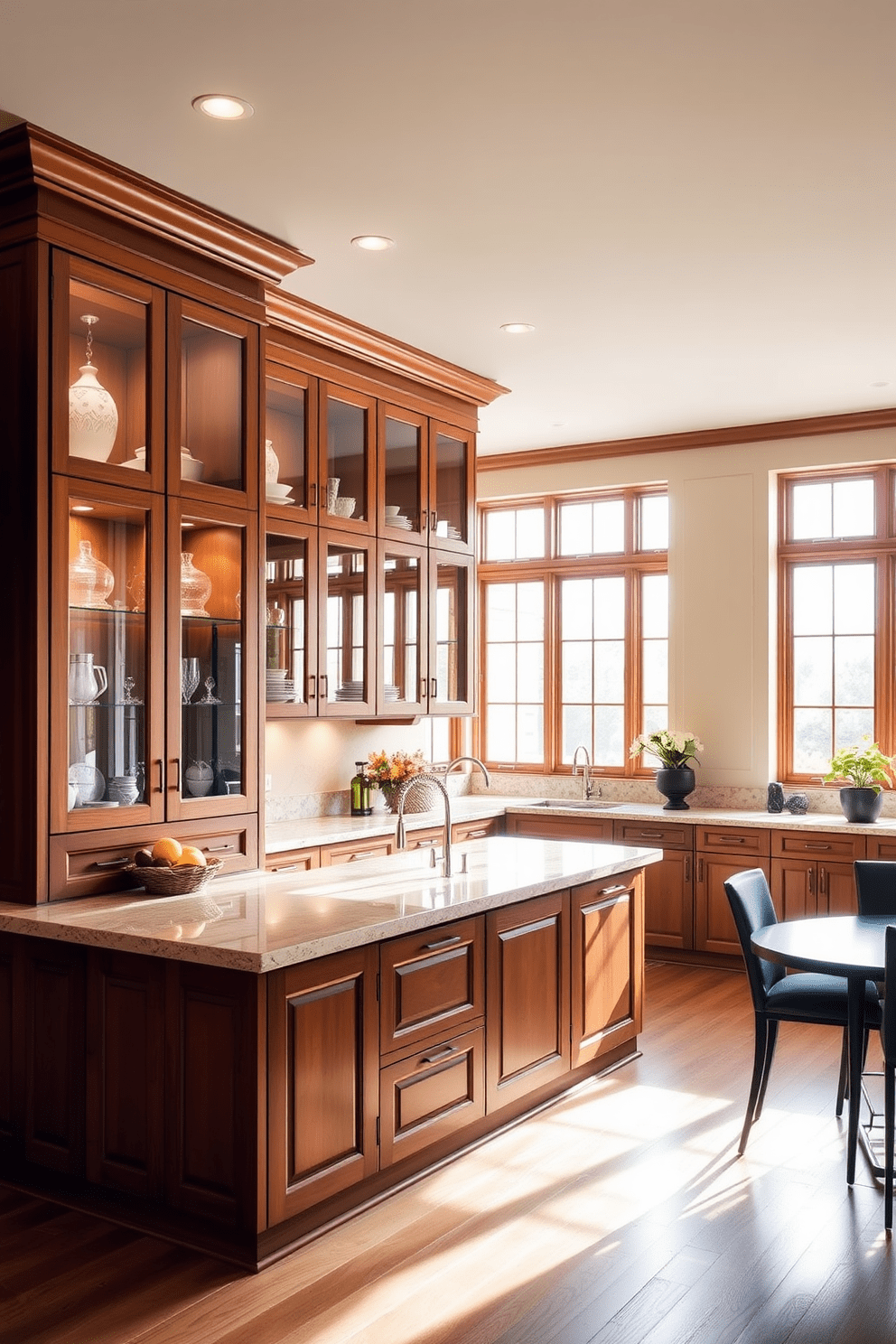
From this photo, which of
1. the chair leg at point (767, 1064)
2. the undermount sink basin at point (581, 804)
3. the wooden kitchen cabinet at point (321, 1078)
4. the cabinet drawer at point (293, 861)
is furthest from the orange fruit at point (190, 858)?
the undermount sink basin at point (581, 804)

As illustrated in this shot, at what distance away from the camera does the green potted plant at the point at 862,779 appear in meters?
6.24

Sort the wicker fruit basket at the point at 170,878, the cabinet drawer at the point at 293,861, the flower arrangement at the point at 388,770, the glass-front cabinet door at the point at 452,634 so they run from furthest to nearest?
the flower arrangement at the point at 388,770
the glass-front cabinet door at the point at 452,634
the cabinet drawer at the point at 293,861
the wicker fruit basket at the point at 170,878

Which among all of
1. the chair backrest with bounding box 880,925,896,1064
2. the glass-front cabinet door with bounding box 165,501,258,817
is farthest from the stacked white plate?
the chair backrest with bounding box 880,925,896,1064

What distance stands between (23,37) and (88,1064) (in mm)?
2635

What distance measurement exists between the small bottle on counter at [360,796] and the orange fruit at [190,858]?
247cm

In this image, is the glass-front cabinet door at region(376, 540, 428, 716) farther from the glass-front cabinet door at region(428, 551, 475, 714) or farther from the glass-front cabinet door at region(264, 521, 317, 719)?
the glass-front cabinet door at region(264, 521, 317, 719)

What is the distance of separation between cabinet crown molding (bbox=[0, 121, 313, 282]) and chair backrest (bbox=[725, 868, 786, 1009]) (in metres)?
2.69

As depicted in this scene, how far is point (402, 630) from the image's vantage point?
5.54 m

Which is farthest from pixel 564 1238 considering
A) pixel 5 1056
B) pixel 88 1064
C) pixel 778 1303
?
pixel 5 1056

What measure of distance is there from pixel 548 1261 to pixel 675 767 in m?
4.09

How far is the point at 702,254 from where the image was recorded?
4270 mm

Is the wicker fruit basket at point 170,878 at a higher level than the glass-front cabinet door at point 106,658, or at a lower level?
lower

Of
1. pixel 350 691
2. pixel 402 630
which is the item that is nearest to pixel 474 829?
pixel 402 630

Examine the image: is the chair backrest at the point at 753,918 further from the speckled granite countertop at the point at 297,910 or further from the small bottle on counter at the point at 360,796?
the small bottle on counter at the point at 360,796
